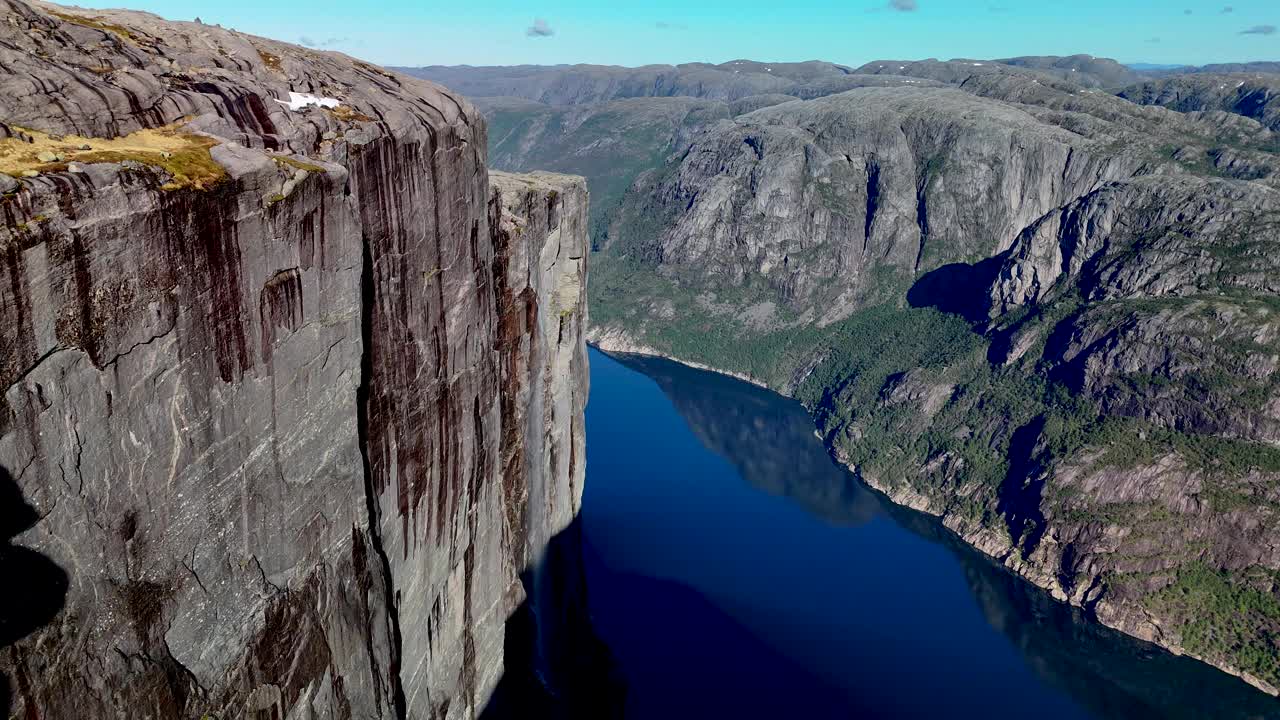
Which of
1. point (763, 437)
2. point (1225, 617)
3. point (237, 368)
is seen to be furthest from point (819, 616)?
point (237, 368)

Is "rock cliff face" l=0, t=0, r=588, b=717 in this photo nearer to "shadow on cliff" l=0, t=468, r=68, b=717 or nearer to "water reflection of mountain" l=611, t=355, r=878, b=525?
"shadow on cliff" l=0, t=468, r=68, b=717

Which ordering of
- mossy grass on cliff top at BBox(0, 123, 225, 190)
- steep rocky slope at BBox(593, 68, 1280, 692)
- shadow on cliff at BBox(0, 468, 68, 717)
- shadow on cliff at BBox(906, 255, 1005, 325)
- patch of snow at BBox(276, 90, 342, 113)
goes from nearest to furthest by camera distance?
shadow on cliff at BBox(0, 468, 68, 717), mossy grass on cliff top at BBox(0, 123, 225, 190), patch of snow at BBox(276, 90, 342, 113), steep rocky slope at BBox(593, 68, 1280, 692), shadow on cliff at BBox(906, 255, 1005, 325)

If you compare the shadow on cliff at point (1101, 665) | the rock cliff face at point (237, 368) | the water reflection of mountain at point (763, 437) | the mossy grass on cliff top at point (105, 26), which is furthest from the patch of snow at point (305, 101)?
the water reflection of mountain at point (763, 437)

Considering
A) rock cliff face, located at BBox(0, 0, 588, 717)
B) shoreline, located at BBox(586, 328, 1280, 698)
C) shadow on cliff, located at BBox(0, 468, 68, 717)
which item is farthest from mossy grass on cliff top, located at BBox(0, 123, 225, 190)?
shoreline, located at BBox(586, 328, 1280, 698)

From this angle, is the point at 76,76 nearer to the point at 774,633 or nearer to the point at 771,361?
the point at 774,633

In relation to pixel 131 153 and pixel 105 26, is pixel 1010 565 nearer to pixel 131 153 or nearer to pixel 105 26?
pixel 105 26

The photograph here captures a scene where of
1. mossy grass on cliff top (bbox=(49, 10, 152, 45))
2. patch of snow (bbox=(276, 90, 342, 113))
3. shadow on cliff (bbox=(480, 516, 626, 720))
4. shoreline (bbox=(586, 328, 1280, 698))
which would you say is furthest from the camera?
shoreline (bbox=(586, 328, 1280, 698))
